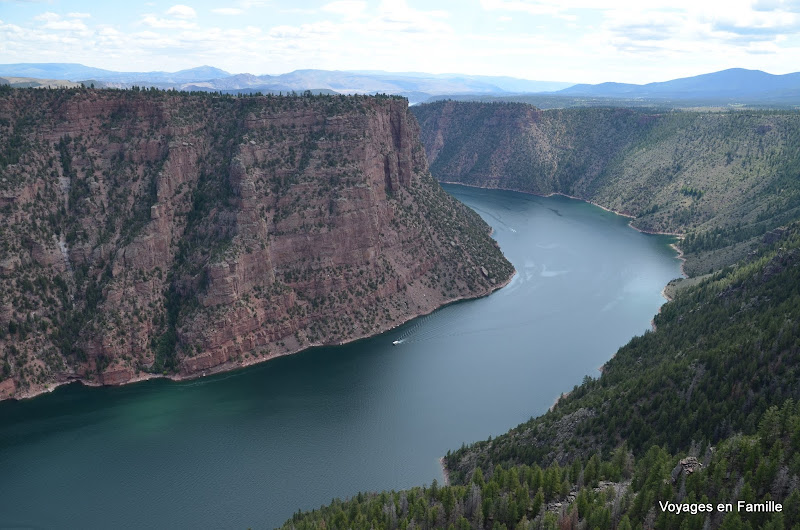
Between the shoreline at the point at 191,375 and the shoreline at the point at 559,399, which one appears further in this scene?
the shoreline at the point at 191,375

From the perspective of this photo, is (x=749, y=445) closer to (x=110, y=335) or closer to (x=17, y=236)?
(x=110, y=335)

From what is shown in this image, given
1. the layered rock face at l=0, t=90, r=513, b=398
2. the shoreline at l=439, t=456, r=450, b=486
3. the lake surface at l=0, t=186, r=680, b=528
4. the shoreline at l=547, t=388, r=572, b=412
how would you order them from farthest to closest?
the layered rock face at l=0, t=90, r=513, b=398
the shoreline at l=547, t=388, r=572, b=412
the shoreline at l=439, t=456, r=450, b=486
the lake surface at l=0, t=186, r=680, b=528

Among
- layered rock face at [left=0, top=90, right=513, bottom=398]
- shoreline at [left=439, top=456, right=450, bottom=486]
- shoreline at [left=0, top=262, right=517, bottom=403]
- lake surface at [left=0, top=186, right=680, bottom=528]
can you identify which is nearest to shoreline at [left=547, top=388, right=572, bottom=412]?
lake surface at [left=0, top=186, right=680, bottom=528]

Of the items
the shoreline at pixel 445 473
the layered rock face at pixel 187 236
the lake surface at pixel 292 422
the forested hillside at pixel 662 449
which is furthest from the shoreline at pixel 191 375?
the forested hillside at pixel 662 449

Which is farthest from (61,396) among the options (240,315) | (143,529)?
(143,529)

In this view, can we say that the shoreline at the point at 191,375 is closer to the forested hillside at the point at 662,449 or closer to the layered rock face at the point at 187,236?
the layered rock face at the point at 187,236

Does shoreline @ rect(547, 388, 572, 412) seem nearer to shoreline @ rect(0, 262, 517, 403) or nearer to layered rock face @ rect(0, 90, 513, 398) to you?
shoreline @ rect(0, 262, 517, 403)
